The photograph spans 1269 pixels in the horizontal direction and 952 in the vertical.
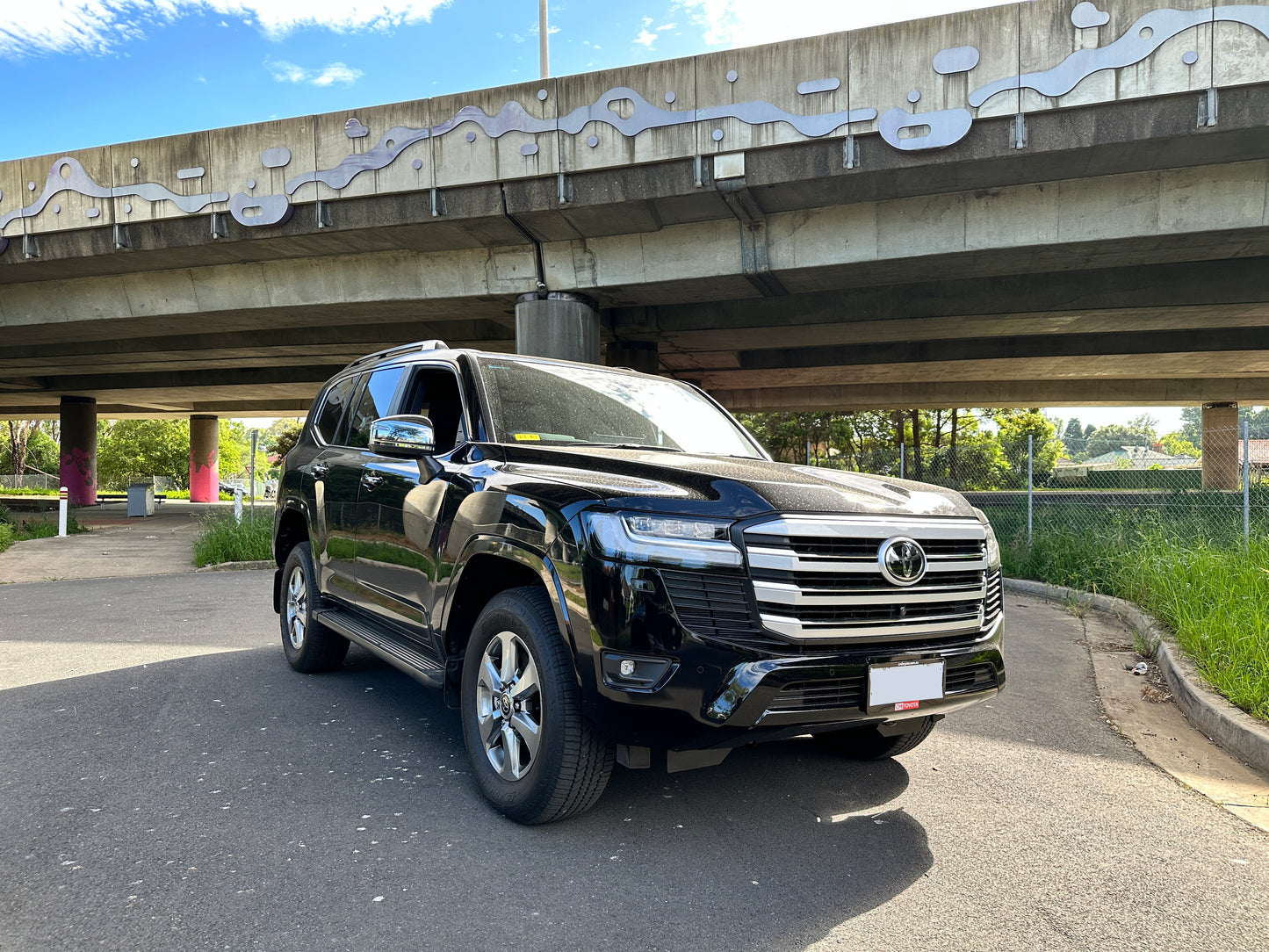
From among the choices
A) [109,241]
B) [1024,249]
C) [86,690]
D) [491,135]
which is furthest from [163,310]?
[1024,249]

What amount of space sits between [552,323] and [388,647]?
37.9 feet

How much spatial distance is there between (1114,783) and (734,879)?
7.34 ft

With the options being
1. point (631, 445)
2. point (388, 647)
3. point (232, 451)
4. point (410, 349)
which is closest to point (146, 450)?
point (232, 451)

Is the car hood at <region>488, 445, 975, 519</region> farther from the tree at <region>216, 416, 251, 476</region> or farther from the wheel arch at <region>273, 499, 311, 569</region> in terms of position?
the tree at <region>216, 416, 251, 476</region>

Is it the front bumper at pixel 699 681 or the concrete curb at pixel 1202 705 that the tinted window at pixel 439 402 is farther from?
the concrete curb at pixel 1202 705

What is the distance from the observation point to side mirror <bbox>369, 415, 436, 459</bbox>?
4.00m

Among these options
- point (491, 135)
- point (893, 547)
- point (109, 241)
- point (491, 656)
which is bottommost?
point (491, 656)

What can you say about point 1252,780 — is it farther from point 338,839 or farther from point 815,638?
point 338,839

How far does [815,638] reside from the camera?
308 centimetres

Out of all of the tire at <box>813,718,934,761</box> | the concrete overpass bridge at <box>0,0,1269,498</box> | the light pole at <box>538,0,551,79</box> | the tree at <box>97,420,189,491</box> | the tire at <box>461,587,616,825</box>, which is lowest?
the tire at <box>813,718,934,761</box>

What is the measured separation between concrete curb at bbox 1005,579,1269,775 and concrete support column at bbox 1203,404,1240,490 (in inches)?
A: 798

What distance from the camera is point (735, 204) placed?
43.8 feet

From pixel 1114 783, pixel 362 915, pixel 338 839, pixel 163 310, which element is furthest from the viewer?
pixel 163 310

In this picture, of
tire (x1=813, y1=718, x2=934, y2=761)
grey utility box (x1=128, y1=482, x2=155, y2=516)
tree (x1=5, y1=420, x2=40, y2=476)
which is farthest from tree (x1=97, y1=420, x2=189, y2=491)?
tire (x1=813, y1=718, x2=934, y2=761)
